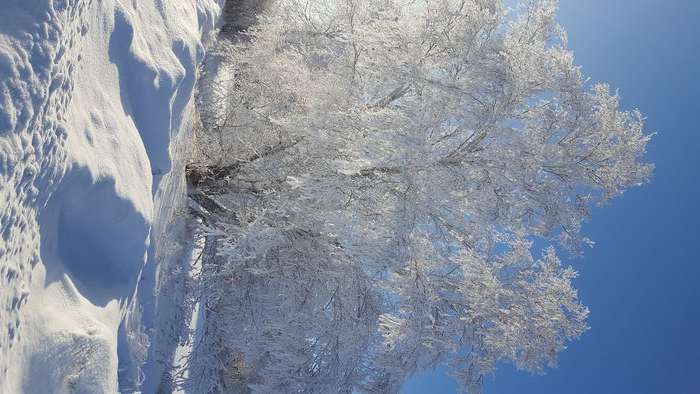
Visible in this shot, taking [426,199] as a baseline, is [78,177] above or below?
below

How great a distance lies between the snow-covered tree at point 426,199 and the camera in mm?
4766

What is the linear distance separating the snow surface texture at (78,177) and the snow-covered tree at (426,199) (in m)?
1.52

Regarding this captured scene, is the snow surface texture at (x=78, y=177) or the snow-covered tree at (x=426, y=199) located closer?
the snow surface texture at (x=78, y=177)

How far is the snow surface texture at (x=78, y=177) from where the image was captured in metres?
2.06

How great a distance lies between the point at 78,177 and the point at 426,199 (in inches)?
121

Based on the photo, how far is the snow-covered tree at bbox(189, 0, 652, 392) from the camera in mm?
4766

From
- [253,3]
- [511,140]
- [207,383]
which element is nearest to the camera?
[511,140]

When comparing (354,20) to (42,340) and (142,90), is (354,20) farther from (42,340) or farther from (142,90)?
(42,340)

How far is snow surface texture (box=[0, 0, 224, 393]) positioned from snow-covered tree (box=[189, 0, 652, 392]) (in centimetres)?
152

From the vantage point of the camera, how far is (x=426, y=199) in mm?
4730

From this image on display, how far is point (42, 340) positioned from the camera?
232 centimetres

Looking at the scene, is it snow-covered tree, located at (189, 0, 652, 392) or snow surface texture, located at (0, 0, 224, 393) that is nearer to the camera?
snow surface texture, located at (0, 0, 224, 393)

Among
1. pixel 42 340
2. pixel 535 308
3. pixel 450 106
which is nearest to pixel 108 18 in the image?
pixel 42 340

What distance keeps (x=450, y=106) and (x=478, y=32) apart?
0.79 metres
